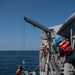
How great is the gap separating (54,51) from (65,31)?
5.01 feet

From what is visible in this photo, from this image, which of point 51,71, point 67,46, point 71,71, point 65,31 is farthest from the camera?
point 65,31

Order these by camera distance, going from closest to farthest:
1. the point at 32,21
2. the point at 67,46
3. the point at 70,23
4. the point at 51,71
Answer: the point at 67,46, the point at 51,71, the point at 70,23, the point at 32,21

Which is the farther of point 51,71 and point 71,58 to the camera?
point 51,71

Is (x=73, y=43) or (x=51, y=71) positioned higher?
(x=73, y=43)

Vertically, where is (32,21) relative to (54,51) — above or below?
above

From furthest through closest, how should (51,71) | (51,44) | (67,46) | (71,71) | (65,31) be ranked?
(51,44), (65,31), (51,71), (67,46), (71,71)

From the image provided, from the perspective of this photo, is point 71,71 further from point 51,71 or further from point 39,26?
point 39,26

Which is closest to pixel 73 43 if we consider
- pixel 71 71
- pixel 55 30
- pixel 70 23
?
pixel 70 23

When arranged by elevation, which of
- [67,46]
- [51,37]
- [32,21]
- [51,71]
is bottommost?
[51,71]

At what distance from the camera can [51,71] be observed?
13.4m

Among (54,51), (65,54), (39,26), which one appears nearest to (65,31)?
(54,51)

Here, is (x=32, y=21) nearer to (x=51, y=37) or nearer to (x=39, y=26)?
(x=39, y=26)

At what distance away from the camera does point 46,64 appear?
1392 centimetres

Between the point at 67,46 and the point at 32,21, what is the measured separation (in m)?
8.46
